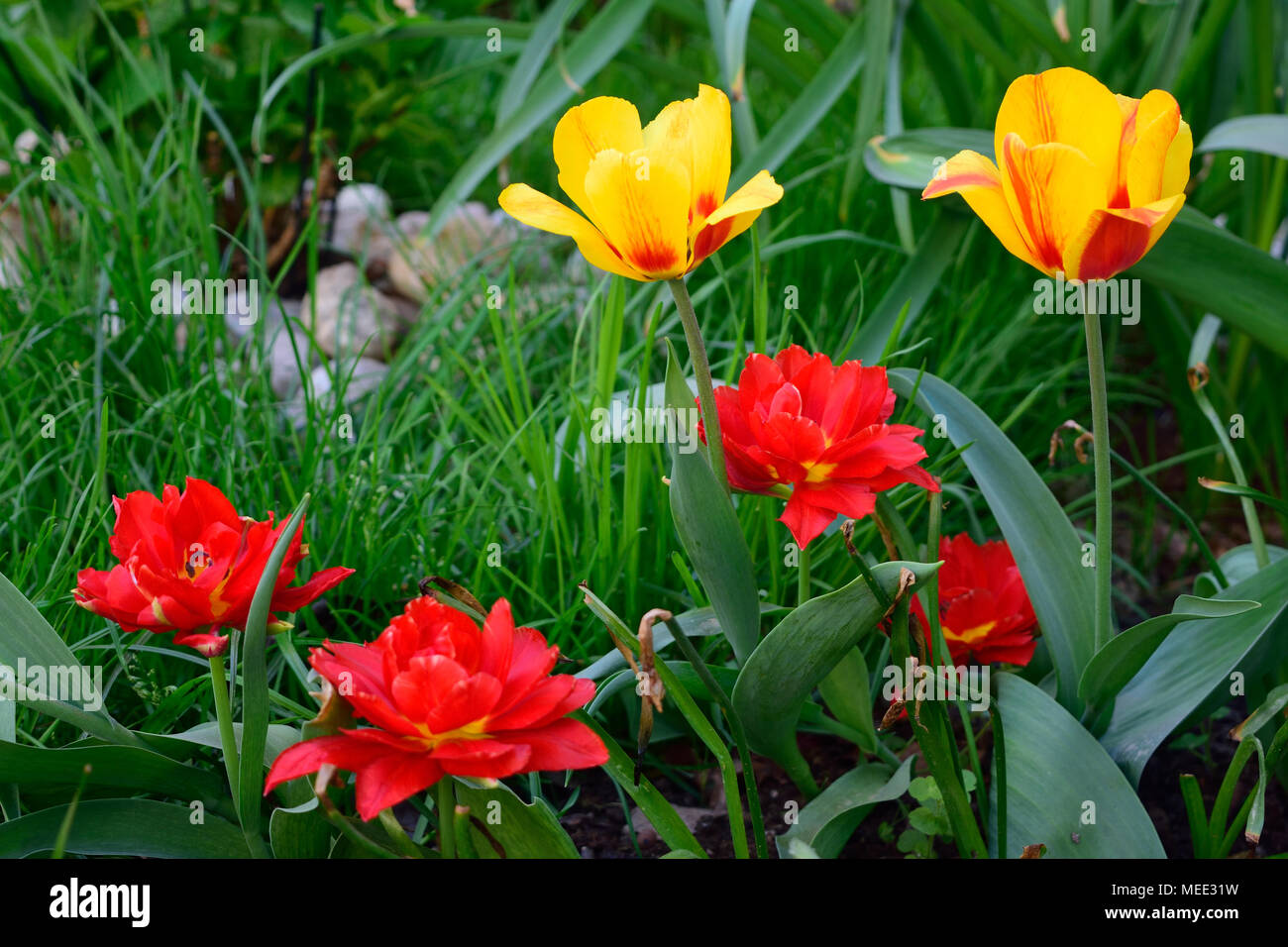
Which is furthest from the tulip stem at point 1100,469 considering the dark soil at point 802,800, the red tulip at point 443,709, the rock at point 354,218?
the rock at point 354,218

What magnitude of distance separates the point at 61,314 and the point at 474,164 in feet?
1.77

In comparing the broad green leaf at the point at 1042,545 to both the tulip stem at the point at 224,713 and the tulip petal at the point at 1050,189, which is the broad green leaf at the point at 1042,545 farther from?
the tulip stem at the point at 224,713

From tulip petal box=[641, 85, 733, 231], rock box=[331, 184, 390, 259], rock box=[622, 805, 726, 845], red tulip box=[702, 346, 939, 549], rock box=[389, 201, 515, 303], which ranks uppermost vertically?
rock box=[331, 184, 390, 259]

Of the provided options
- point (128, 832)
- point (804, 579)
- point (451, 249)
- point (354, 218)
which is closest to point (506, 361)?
point (804, 579)

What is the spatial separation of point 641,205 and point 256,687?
1.15 ft

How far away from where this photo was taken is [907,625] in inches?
28.3

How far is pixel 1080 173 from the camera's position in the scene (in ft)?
2.03

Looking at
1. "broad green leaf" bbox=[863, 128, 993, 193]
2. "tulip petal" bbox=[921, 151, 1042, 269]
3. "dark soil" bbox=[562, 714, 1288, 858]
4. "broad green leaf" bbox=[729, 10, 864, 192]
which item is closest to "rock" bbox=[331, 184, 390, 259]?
"broad green leaf" bbox=[729, 10, 864, 192]

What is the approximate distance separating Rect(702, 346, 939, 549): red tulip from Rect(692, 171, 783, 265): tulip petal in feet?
0.35

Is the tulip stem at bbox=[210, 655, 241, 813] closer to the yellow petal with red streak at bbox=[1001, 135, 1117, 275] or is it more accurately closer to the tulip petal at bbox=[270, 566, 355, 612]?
the tulip petal at bbox=[270, 566, 355, 612]

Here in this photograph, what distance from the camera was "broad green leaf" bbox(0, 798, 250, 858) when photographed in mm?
699
